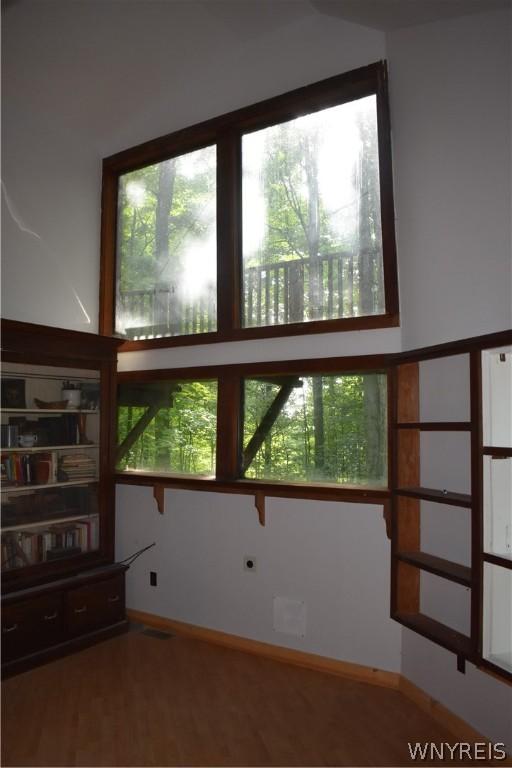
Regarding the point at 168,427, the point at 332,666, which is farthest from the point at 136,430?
the point at 332,666

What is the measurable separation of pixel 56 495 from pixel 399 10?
3.77 metres

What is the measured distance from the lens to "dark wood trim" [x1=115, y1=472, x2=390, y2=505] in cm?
332

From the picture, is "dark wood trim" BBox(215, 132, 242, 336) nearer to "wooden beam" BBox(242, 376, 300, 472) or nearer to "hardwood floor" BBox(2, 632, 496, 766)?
"wooden beam" BBox(242, 376, 300, 472)

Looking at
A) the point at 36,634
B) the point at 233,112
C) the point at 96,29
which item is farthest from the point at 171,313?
the point at 36,634

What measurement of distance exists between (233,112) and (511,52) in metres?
1.97

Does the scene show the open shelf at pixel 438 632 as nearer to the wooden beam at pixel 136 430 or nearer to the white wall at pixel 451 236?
the white wall at pixel 451 236

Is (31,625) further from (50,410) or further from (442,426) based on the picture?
(442,426)

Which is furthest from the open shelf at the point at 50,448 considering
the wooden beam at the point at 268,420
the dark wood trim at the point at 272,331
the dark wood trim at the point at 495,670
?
the dark wood trim at the point at 495,670

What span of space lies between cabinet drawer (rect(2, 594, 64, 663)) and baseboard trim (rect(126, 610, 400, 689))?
2.56ft

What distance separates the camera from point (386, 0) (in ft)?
9.78

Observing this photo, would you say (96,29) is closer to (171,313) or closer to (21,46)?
→ (21,46)

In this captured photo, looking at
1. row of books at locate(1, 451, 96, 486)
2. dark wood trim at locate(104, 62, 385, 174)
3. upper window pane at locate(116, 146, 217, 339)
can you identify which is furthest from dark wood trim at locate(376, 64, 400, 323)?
row of books at locate(1, 451, 96, 486)

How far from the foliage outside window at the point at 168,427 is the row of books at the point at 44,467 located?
45cm

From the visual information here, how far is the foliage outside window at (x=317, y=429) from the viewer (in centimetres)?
344
